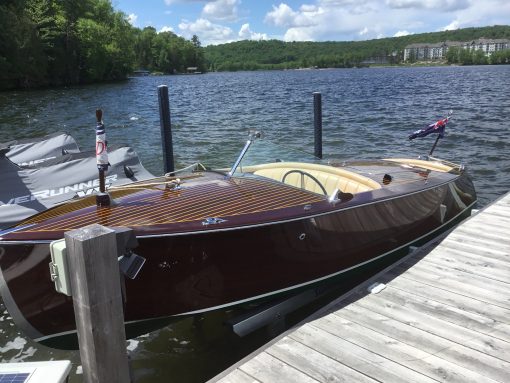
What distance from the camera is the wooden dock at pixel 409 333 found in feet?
10.6

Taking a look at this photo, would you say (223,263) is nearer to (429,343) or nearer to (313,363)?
(313,363)

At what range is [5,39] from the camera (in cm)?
4078

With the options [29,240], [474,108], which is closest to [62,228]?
[29,240]

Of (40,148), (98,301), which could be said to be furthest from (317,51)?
(98,301)

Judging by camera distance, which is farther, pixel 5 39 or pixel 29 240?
pixel 5 39

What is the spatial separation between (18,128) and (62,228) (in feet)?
59.9

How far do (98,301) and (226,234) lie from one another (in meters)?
1.40

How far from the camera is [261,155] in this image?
17.8 ft

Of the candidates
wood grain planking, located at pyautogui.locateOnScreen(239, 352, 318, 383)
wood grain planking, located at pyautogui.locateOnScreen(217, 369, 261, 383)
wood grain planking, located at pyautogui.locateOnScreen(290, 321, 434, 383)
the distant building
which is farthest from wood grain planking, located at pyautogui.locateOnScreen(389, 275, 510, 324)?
the distant building

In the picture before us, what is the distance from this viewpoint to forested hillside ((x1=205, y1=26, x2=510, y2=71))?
151 meters

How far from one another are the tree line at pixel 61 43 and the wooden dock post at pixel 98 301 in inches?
1707

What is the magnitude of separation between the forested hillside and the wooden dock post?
153939 mm

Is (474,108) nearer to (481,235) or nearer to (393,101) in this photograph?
(393,101)

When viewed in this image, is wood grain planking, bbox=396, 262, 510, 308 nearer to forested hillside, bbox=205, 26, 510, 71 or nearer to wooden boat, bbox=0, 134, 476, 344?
wooden boat, bbox=0, 134, 476, 344
